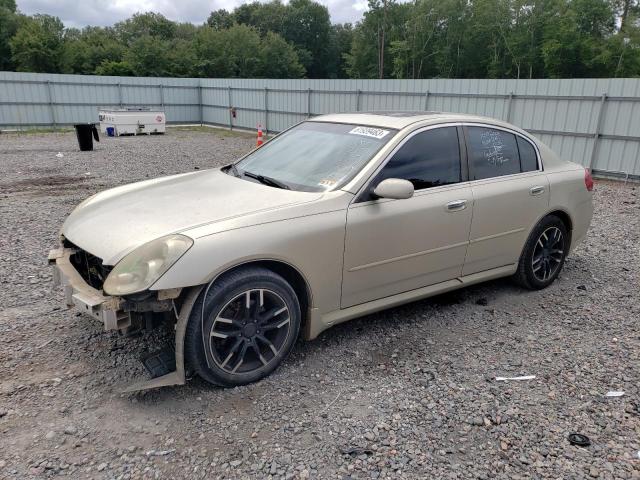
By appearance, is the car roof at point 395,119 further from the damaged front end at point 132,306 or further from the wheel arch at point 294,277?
the damaged front end at point 132,306

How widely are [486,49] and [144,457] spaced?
59245 mm

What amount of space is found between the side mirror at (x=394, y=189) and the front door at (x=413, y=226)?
123mm

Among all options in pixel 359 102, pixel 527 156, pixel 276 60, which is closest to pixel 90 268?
pixel 527 156

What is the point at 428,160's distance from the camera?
395cm

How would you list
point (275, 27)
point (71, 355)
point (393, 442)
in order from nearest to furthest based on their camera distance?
point (393, 442), point (71, 355), point (275, 27)

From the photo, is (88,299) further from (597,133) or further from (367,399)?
(597,133)

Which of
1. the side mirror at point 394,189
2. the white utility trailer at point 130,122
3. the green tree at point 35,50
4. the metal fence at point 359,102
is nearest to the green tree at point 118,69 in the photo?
the green tree at point 35,50

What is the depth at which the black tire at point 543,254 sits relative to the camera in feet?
15.5

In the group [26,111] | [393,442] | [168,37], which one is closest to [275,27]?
[168,37]

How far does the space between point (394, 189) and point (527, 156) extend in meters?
1.98

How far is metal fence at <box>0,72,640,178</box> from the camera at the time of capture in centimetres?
→ 1176

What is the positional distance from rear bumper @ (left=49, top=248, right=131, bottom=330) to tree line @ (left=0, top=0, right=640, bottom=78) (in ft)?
133

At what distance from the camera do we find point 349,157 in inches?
147

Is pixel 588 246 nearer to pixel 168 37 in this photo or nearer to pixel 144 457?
pixel 144 457
